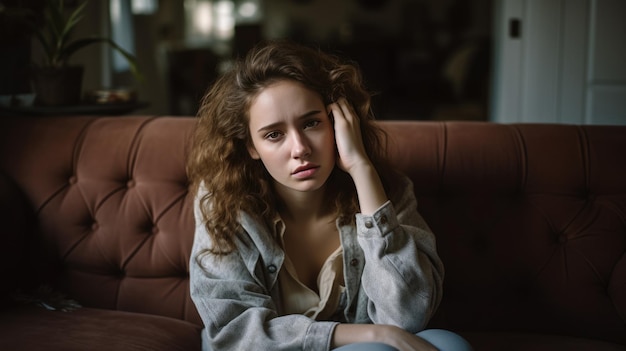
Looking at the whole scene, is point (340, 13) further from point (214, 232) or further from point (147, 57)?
point (214, 232)

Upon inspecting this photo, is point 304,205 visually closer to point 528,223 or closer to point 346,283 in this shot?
point 346,283

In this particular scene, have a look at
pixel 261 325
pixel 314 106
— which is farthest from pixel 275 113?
pixel 261 325

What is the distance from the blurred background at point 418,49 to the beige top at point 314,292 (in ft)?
1.38

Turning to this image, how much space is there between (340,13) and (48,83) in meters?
7.83

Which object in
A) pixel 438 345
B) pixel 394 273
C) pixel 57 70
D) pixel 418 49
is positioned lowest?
pixel 438 345

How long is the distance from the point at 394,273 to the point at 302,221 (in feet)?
0.98

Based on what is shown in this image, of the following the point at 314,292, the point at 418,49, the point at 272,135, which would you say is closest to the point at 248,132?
the point at 272,135

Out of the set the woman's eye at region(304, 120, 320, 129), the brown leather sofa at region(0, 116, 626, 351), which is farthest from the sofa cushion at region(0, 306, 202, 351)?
the woman's eye at region(304, 120, 320, 129)

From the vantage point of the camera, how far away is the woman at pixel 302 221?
1287mm

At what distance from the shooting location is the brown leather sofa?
158 cm

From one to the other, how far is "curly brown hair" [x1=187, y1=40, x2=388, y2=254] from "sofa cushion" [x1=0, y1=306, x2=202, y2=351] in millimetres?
311

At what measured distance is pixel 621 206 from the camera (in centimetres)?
162

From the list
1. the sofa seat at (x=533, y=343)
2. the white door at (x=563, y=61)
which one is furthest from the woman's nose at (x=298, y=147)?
the white door at (x=563, y=61)

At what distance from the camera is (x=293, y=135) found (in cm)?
131
